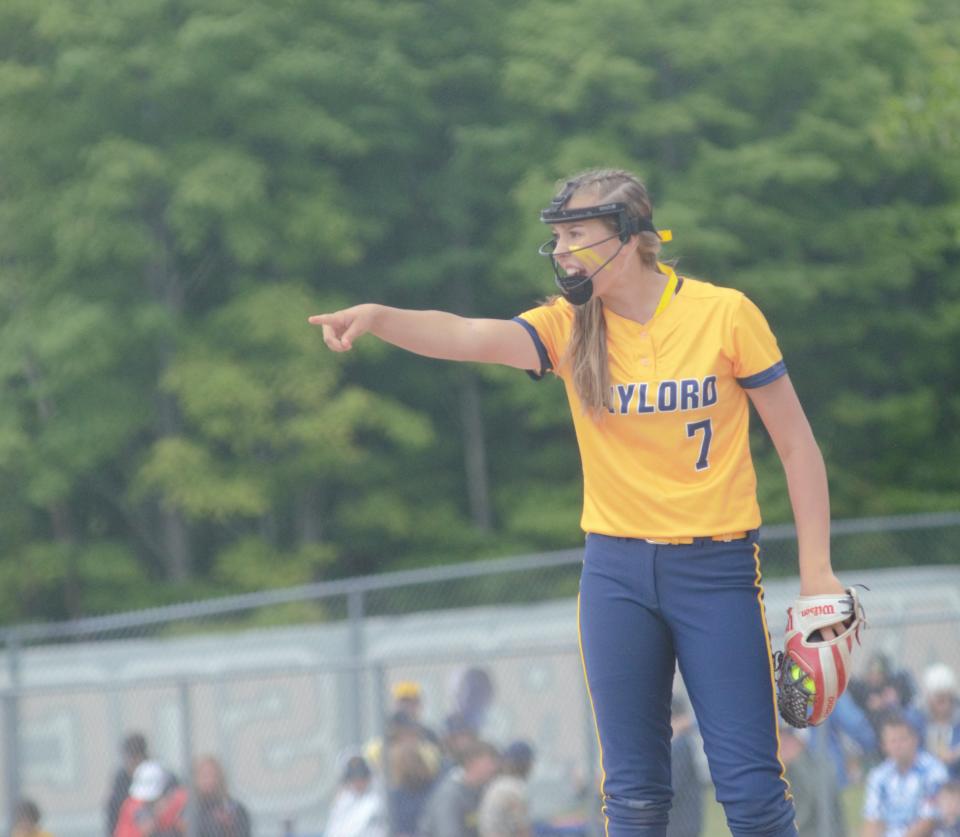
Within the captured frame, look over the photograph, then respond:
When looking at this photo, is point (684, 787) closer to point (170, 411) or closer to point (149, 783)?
point (149, 783)

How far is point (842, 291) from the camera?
2334cm

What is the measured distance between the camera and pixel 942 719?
768 cm

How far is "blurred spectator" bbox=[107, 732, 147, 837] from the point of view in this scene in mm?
8664

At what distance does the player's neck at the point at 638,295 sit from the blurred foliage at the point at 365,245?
17.5 m

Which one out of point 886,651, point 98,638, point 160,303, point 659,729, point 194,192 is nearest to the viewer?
point 659,729

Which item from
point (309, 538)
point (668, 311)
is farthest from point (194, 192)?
point (668, 311)

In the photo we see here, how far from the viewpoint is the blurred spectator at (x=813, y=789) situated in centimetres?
785

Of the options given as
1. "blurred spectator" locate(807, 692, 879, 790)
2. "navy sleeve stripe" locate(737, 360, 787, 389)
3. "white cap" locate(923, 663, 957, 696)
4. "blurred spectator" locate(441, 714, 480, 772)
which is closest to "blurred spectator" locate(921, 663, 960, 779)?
"white cap" locate(923, 663, 957, 696)

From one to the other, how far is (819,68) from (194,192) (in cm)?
881

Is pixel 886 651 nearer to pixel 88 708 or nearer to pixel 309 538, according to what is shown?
pixel 88 708

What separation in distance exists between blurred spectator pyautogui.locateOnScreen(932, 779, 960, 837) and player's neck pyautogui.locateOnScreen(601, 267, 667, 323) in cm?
436

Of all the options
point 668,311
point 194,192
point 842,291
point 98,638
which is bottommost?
point 98,638

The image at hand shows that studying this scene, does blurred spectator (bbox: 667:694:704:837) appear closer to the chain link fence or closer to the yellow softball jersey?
the chain link fence

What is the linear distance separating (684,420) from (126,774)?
5.76m
